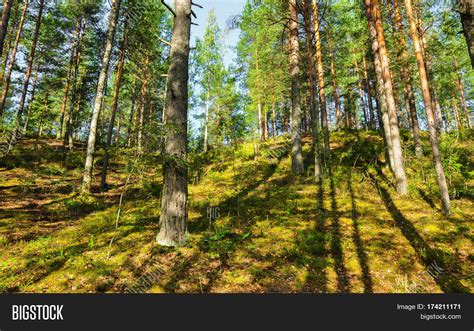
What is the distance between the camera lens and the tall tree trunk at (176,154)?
5.81m

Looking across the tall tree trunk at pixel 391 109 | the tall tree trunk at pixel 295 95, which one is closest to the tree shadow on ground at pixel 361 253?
the tall tree trunk at pixel 391 109

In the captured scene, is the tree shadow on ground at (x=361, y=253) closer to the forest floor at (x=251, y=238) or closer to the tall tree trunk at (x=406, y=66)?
the forest floor at (x=251, y=238)

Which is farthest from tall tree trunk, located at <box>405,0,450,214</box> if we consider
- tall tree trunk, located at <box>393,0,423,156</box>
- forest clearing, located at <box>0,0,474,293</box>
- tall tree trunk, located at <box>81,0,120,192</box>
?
tall tree trunk, located at <box>81,0,120,192</box>

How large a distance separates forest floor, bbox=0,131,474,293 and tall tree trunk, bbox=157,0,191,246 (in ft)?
1.47

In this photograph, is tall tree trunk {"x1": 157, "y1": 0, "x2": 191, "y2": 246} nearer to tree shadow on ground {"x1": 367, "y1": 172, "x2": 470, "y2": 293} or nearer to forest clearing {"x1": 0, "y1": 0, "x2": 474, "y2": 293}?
forest clearing {"x1": 0, "y1": 0, "x2": 474, "y2": 293}

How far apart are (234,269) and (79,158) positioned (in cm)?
1650

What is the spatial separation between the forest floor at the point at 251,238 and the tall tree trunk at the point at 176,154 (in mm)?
447

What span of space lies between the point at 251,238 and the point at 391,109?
8.36 metres

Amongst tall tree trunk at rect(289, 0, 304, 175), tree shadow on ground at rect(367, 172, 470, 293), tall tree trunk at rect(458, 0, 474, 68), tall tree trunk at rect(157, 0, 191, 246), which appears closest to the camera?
tall tree trunk at rect(458, 0, 474, 68)

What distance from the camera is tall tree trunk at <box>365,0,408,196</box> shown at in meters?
9.78

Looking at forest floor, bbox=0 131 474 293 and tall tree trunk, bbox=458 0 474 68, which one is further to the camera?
forest floor, bbox=0 131 474 293

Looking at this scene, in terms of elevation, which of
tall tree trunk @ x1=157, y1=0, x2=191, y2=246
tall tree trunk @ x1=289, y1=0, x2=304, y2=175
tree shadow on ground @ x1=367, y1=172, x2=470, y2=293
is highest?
tall tree trunk @ x1=289, y1=0, x2=304, y2=175

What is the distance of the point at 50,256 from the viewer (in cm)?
545

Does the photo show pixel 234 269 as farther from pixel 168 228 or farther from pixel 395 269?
pixel 395 269
